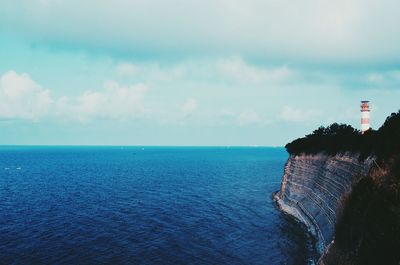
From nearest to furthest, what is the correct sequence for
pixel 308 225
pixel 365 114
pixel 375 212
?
pixel 375 212, pixel 308 225, pixel 365 114

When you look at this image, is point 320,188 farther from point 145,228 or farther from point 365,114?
point 145,228

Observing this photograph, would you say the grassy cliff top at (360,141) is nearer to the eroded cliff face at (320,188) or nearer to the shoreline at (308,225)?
the eroded cliff face at (320,188)

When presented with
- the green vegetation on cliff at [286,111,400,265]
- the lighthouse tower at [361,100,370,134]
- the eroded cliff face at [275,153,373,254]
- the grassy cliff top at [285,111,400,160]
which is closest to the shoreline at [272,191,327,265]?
the eroded cliff face at [275,153,373,254]

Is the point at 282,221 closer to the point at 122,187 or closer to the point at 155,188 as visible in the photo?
the point at 155,188

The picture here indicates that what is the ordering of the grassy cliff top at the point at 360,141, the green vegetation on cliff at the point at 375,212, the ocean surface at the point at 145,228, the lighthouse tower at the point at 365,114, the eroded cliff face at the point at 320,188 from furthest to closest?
the lighthouse tower at the point at 365,114
the eroded cliff face at the point at 320,188
the ocean surface at the point at 145,228
the grassy cliff top at the point at 360,141
the green vegetation on cliff at the point at 375,212

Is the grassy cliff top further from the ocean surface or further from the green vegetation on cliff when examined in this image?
the ocean surface

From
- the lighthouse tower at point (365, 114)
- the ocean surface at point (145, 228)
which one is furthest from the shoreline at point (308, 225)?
the lighthouse tower at point (365, 114)

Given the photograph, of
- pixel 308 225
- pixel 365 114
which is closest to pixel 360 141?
pixel 308 225
